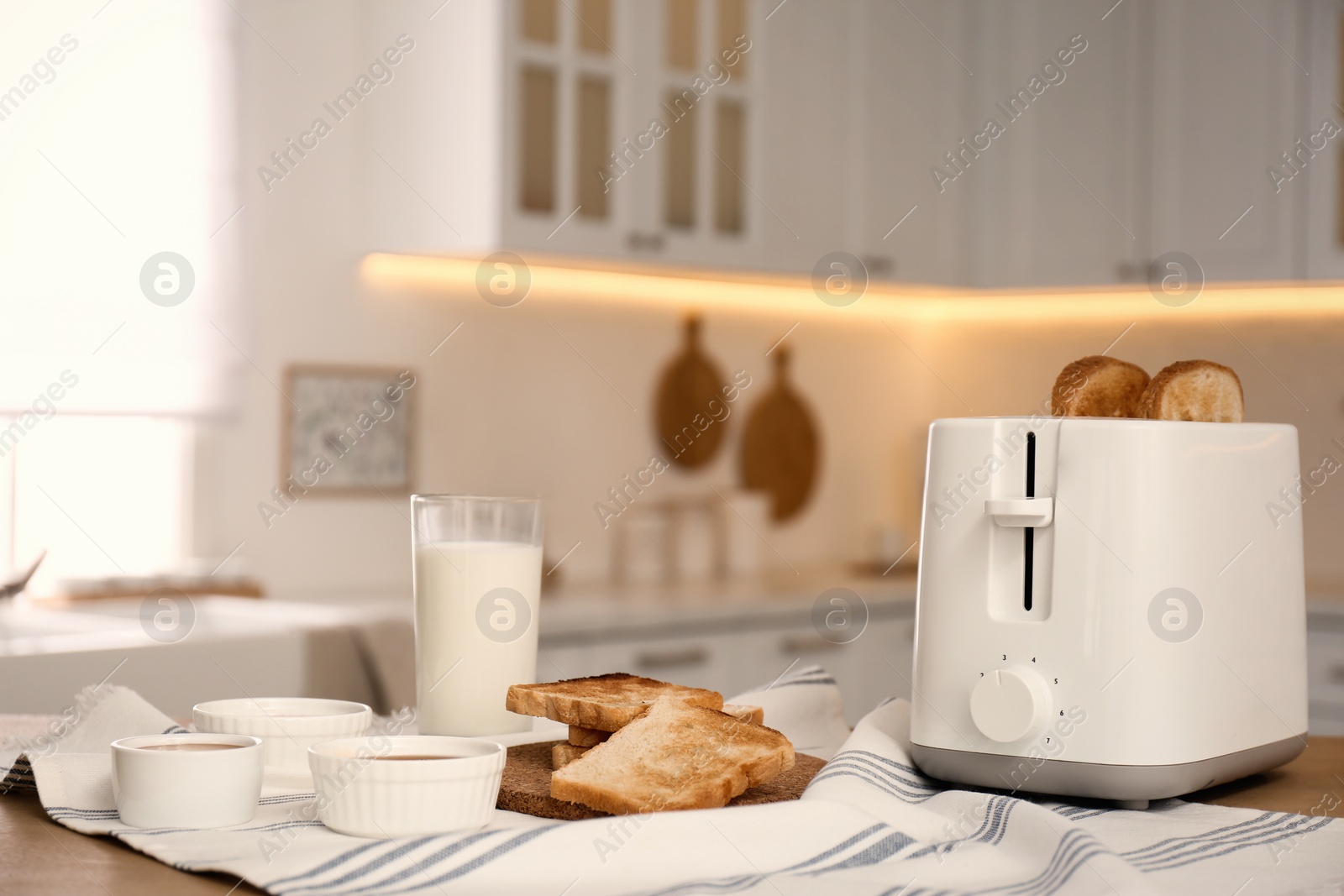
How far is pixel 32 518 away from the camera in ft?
7.76

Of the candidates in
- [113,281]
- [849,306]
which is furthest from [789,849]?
[849,306]

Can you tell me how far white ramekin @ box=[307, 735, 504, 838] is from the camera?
2.45 ft

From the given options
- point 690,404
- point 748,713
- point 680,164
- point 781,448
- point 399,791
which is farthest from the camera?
point 781,448

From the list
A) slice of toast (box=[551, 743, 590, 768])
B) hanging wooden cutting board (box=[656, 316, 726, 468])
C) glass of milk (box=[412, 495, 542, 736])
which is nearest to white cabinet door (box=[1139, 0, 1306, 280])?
hanging wooden cutting board (box=[656, 316, 726, 468])

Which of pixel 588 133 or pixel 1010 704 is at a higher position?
pixel 588 133

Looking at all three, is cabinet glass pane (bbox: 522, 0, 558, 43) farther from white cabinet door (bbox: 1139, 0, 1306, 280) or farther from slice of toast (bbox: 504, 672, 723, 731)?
slice of toast (bbox: 504, 672, 723, 731)

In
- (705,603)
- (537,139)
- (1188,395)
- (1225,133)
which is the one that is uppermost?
(1225,133)

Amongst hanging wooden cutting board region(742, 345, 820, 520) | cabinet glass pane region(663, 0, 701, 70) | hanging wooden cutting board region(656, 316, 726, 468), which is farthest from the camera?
hanging wooden cutting board region(742, 345, 820, 520)

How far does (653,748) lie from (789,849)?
0.13 meters

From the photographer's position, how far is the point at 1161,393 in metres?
1.02

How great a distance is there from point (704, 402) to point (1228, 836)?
256 centimetres

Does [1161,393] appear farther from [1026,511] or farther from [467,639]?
[467,639]

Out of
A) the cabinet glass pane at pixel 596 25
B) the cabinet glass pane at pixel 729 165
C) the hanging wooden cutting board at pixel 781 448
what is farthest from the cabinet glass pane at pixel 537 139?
the hanging wooden cutting board at pixel 781 448

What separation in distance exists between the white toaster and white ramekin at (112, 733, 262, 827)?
17.9 inches
